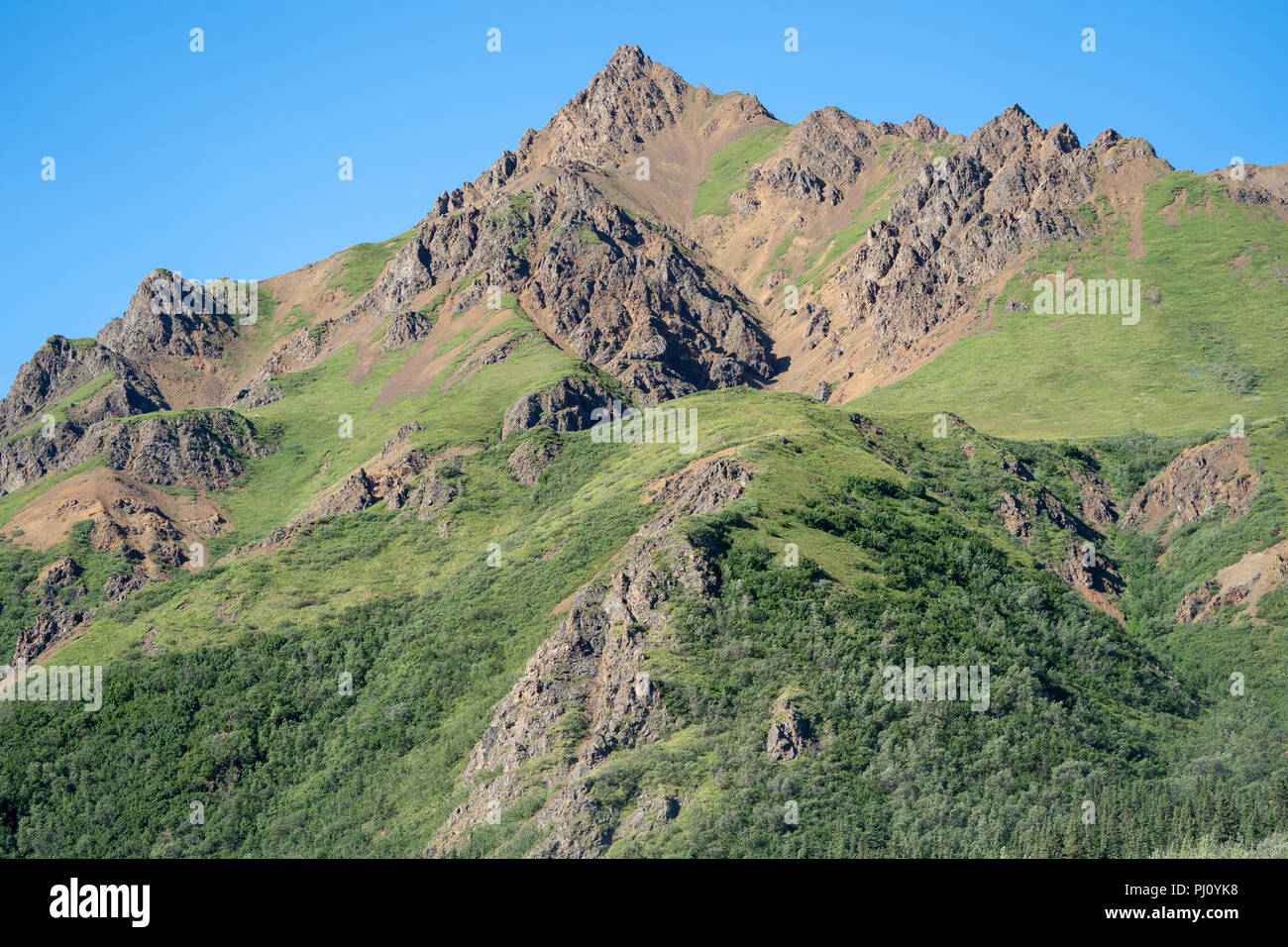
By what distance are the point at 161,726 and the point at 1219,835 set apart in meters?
121

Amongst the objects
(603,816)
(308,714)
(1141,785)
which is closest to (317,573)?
(308,714)

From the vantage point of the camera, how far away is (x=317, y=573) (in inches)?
7825

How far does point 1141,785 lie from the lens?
124438 mm

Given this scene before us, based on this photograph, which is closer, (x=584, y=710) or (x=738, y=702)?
(x=738, y=702)

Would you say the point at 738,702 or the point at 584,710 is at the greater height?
the point at 738,702

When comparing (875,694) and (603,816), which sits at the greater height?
(875,694)

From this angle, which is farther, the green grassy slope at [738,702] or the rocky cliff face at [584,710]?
the rocky cliff face at [584,710]

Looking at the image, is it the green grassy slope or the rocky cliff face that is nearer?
the green grassy slope

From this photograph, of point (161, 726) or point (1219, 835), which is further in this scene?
point (161, 726)
